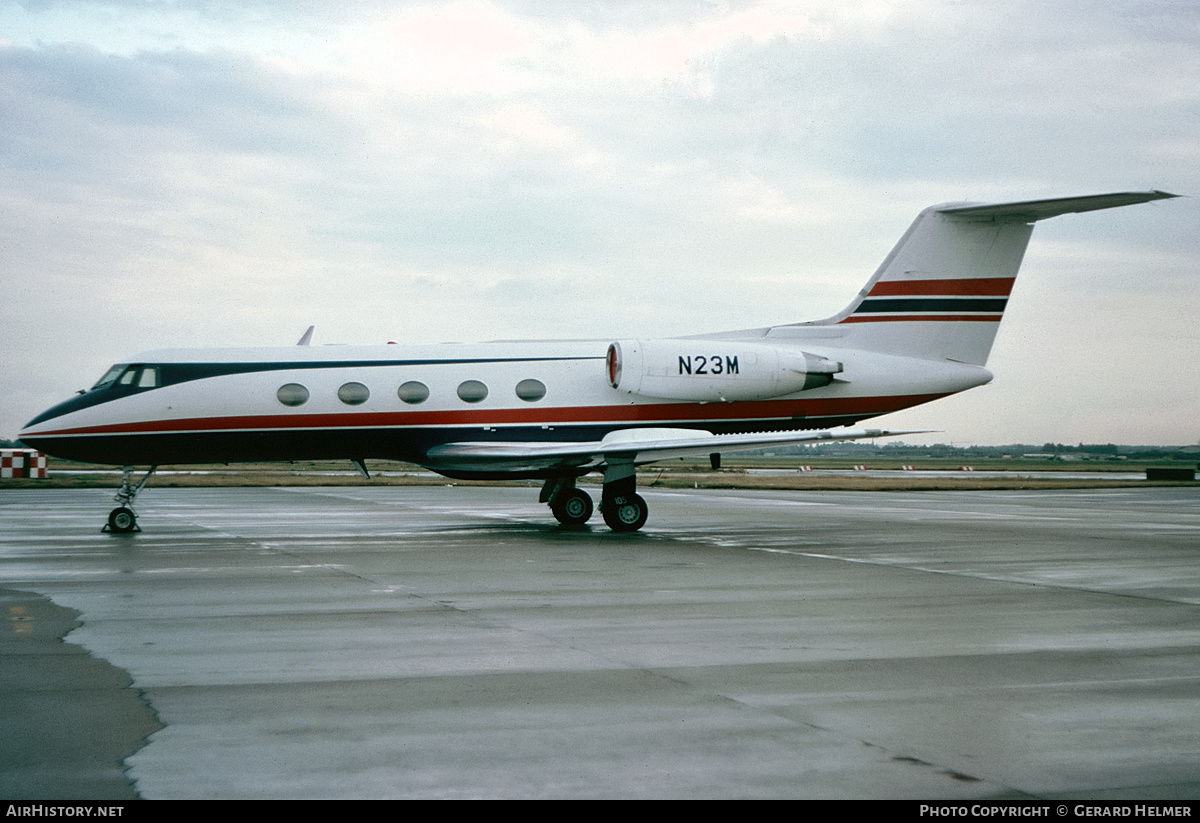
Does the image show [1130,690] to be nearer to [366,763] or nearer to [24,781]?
[366,763]

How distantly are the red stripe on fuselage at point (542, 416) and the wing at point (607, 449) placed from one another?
0.38 meters

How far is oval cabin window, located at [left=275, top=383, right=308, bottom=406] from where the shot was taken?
57.8ft

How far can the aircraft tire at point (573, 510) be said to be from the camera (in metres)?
19.0

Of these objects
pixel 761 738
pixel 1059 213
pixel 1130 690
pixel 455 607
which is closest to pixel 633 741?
pixel 761 738

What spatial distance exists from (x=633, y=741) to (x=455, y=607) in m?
4.39

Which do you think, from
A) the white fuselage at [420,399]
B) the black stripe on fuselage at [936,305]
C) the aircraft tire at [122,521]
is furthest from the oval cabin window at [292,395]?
the black stripe on fuselage at [936,305]

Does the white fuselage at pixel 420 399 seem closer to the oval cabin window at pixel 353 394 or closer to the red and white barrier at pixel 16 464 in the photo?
the oval cabin window at pixel 353 394

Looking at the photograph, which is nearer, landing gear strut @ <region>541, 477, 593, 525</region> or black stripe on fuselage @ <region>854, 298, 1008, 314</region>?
landing gear strut @ <region>541, 477, 593, 525</region>

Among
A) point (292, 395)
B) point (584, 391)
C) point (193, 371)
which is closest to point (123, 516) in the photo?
point (193, 371)

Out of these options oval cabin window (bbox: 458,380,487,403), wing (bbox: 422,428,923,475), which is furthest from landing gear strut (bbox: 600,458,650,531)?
oval cabin window (bbox: 458,380,487,403)

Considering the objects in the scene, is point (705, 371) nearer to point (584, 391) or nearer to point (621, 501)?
point (584, 391)

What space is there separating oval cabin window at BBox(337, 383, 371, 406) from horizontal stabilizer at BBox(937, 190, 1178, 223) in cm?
1069

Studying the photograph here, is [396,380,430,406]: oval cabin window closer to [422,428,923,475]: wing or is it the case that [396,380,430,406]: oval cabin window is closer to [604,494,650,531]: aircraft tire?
[422,428,923,475]: wing

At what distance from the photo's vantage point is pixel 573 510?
19047mm
